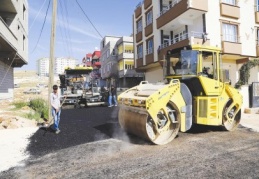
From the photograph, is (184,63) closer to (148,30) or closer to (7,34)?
(7,34)

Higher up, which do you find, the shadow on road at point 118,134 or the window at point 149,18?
the window at point 149,18

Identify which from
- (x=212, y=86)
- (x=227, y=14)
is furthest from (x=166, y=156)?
(x=227, y=14)

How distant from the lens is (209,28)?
1836 cm

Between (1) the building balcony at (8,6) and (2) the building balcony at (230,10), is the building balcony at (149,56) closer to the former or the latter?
(2) the building balcony at (230,10)

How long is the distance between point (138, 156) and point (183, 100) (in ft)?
7.77

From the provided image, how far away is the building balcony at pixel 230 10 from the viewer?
61.6ft

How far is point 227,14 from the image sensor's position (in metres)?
19.0

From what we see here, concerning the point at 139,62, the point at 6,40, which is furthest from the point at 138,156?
the point at 139,62

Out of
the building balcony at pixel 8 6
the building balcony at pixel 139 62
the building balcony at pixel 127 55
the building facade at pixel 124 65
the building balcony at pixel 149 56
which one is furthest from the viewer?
the building balcony at pixel 127 55

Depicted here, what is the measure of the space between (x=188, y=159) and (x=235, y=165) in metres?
0.99

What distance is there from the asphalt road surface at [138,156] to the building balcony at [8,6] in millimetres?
12994

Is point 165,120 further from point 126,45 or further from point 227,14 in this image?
point 126,45

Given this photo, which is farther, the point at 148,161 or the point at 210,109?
the point at 210,109

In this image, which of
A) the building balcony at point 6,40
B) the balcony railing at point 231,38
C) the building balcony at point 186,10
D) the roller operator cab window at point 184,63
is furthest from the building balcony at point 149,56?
the roller operator cab window at point 184,63
